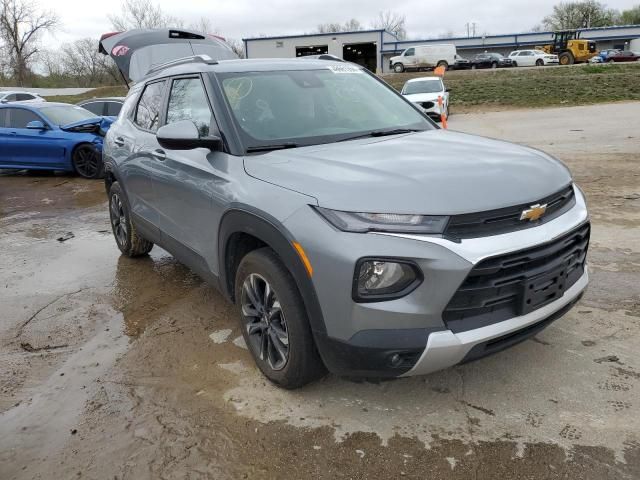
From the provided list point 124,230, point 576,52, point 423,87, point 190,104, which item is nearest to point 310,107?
point 190,104

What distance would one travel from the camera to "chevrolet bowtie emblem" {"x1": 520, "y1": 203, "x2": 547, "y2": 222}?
2.55 m

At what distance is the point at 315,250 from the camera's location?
2.51 meters

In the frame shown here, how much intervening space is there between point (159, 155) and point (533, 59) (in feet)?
164

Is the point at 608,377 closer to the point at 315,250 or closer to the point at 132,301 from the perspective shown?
the point at 315,250

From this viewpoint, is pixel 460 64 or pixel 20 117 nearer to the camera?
pixel 20 117

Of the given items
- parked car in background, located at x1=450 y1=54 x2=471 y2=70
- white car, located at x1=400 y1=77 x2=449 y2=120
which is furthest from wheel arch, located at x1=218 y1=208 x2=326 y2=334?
parked car in background, located at x1=450 y1=54 x2=471 y2=70

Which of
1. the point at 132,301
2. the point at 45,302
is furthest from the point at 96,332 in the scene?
the point at 45,302

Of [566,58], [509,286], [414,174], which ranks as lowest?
[509,286]

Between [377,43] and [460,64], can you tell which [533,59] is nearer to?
[460,64]

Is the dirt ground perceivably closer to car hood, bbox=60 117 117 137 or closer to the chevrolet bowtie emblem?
the chevrolet bowtie emblem

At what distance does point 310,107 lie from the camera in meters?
3.68

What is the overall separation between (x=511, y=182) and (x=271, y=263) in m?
1.25

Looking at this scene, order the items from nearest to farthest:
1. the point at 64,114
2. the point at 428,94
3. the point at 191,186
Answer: the point at 191,186, the point at 64,114, the point at 428,94

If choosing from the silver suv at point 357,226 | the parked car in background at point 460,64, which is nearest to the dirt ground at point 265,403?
the silver suv at point 357,226
